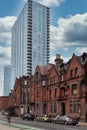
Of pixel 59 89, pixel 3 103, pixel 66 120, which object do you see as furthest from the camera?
pixel 3 103

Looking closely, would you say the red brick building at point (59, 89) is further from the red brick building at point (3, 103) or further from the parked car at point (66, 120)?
the red brick building at point (3, 103)

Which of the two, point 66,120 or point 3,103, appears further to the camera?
point 3,103

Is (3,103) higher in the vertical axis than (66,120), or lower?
higher

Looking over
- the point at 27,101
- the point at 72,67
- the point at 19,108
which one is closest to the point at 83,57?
the point at 72,67

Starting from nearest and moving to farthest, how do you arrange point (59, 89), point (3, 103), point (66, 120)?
1. point (66, 120)
2. point (59, 89)
3. point (3, 103)

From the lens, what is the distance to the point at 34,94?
10169 centimetres

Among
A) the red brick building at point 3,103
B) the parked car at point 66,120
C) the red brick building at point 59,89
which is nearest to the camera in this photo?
the parked car at point 66,120

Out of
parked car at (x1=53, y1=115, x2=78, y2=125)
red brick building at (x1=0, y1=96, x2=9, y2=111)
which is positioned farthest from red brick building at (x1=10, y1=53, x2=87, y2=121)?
red brick building at (x1=0, y1=96, x2=9, y2=111)

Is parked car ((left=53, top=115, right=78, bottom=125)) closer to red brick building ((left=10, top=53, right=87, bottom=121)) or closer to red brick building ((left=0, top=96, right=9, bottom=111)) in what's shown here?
red brick building ((left=10, top=53, right=87, bottom=121))

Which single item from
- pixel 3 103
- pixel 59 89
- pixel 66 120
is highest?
pixel 59 89

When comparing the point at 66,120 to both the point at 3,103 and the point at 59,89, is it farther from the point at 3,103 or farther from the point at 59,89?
the point at 3,103

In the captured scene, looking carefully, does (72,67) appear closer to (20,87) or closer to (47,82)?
(47,82)

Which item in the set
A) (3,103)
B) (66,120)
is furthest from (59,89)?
(3,103)

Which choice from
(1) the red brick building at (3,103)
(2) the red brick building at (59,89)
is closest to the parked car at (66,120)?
(2) the red brick building at (59,89)
